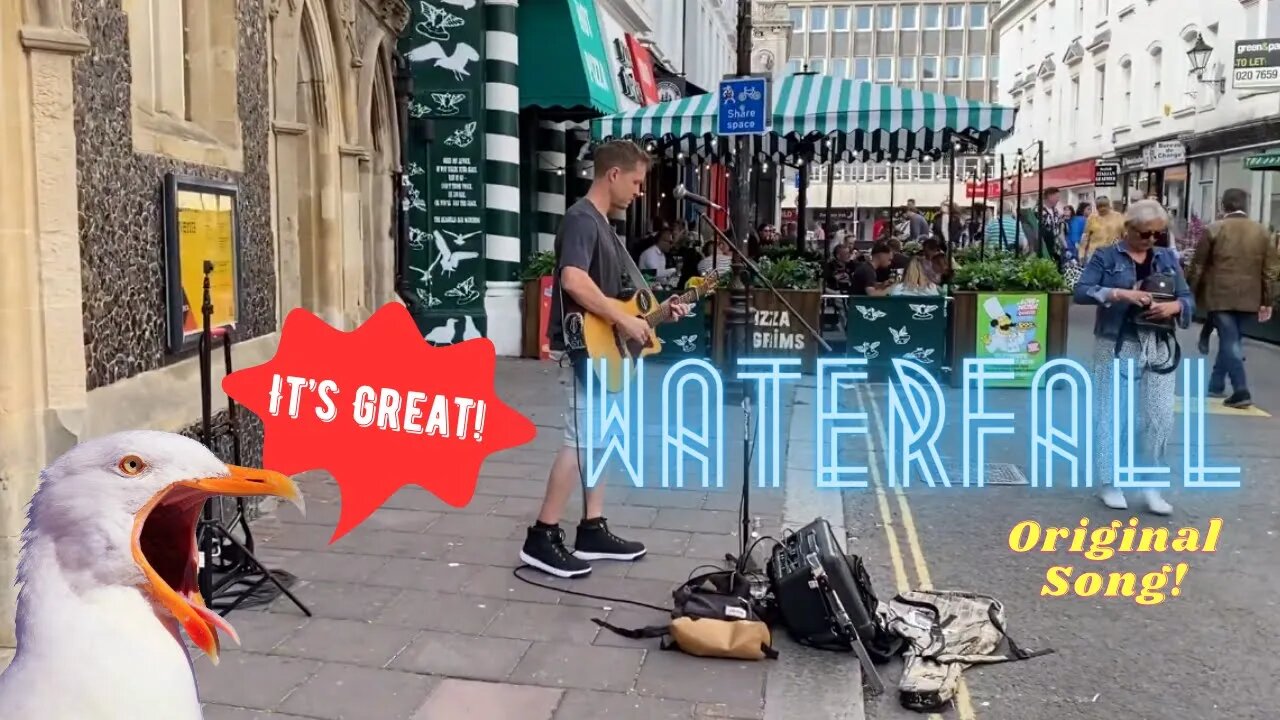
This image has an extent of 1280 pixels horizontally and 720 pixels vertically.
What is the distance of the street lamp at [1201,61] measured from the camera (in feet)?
75.8

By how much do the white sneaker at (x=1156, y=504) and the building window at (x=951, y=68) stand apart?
68.7m

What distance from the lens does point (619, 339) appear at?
498 centimetres

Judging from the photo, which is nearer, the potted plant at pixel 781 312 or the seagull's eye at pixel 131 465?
the seagull's eye at pixel 131 465

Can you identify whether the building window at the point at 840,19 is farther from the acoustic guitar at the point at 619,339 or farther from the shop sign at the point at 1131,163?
the acoustic guitar at the point at 619,339

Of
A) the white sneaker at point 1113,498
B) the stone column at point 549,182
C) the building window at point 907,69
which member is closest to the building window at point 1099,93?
the stone column at point 549,182

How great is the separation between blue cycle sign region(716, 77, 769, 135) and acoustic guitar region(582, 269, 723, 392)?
5549 millimetres

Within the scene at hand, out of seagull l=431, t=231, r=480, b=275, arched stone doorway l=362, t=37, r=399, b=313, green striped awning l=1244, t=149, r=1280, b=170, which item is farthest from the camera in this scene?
green striped awning l=1244, t=149, r=1280, b=170

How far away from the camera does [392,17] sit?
31.8 ft

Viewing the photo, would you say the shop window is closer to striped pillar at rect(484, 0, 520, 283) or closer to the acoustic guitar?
the acoustic guitar

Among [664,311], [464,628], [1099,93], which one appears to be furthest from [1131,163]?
[464,628]

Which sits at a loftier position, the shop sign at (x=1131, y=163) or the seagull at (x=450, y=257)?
the shop sign at (x=1131, y=163)

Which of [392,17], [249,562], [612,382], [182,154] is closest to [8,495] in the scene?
[249,562]

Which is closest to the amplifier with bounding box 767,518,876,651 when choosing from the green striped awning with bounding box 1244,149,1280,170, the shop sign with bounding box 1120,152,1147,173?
the green striped awning with bounding box 1244,149,1280,170

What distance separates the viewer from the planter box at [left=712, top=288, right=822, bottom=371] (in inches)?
430
